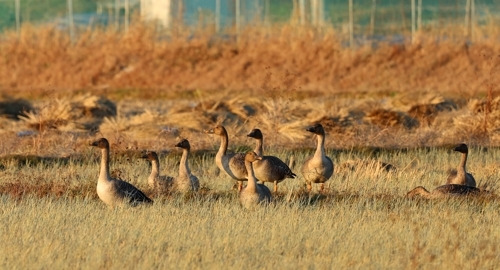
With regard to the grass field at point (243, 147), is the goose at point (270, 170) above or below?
above

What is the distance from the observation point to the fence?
33031mm

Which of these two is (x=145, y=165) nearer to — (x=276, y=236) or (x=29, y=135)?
(x=29, y=135)

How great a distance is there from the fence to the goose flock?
2014 centimetres

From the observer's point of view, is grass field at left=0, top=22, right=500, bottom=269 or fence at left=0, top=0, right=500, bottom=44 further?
fence at left=0, top=0, right=500, bottom=44

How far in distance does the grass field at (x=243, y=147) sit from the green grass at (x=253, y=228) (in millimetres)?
23

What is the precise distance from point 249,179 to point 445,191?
6.17 ft

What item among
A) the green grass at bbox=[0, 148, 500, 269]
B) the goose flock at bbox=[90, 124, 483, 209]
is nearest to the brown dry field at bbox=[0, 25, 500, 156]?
the goose flock at bbox=[90, 124, 483, 209]

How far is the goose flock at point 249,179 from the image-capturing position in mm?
10164

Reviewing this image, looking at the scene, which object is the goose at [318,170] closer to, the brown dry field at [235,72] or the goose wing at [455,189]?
the goose wing at [455,189]

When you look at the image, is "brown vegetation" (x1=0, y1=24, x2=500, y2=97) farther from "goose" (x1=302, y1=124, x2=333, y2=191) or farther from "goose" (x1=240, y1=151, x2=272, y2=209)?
"goose" (x1=240, y1=151, x2=272, y2=209)

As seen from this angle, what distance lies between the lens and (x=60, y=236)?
28.7 feet

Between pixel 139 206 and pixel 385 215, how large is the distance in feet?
6.98

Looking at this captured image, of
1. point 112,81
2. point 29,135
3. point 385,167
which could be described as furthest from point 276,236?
point 112,81

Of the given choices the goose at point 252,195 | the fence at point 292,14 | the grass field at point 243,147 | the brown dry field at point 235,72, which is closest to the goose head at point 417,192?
the grass field at point 243,147
